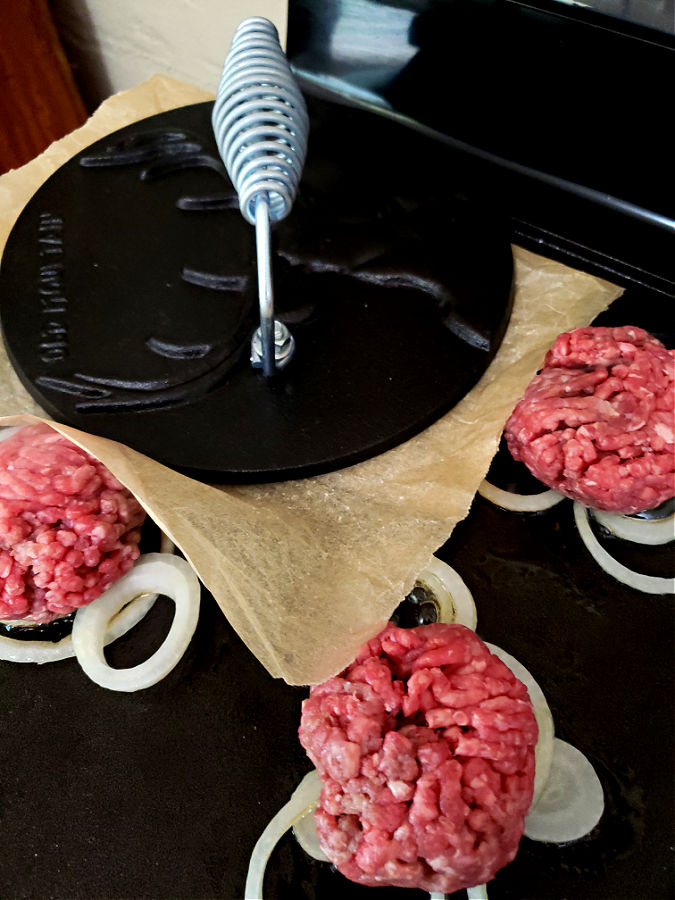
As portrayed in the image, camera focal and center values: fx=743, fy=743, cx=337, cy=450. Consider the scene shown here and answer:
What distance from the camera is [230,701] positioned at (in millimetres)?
831

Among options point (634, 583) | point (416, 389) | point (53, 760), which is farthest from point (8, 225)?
point (634, 583)

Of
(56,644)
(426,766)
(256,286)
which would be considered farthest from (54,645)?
(256,286)

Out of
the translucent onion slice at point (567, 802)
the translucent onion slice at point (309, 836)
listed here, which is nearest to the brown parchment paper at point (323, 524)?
the translucent onion slice at point (309, 836)

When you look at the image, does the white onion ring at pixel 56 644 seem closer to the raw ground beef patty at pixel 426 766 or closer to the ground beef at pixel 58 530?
the ground beef at pixel 58 530

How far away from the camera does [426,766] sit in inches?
27.8

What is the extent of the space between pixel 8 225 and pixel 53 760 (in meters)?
0.88

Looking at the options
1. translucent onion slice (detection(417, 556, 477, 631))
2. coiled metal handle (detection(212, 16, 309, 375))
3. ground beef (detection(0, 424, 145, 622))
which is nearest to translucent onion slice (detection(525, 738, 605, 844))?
translucent onion slice (detection(417, 556, 477, 631))

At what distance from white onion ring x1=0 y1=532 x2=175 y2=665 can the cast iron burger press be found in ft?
0.60

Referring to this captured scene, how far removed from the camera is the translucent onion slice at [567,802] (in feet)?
2.48

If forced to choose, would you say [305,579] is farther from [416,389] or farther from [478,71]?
[478,71]

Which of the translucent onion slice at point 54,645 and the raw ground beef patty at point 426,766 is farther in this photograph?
the translucent onion slice at point 54,645

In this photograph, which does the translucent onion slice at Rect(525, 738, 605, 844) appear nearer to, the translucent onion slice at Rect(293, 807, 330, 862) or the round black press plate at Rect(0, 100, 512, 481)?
the translucent onion slice at Rect(293, 807, 330, 862)

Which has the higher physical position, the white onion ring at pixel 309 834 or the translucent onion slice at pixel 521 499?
the translucent onion slice at pixel 521 499

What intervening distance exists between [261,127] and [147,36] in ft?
3.92
